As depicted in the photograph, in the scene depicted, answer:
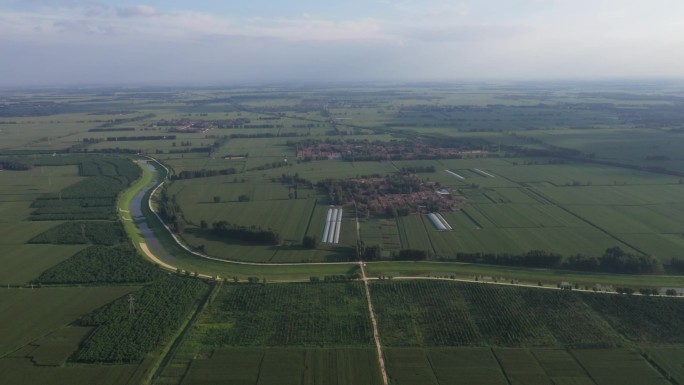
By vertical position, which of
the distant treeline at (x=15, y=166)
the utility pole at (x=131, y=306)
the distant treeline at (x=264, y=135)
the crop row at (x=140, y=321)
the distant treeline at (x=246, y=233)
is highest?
the distant treeline at (x=264, y=135)

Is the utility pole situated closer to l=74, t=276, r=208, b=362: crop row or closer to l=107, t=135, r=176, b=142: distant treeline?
l=74, t=276, r=208, b=362: crop row

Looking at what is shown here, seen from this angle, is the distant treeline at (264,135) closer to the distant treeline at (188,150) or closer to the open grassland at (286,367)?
the distant treeline at (188,150)

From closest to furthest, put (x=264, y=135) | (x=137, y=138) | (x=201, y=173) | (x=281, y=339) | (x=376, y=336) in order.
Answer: (x=281, y=339)
(x=376, y=336)
(x=201, y=173)
(x=137, y=138)
(x=264, y=135)

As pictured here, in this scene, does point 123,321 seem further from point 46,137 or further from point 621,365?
point 46,137

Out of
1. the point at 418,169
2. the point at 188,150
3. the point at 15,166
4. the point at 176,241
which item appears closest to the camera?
the point at 176,241

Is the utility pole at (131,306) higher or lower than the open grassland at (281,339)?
higher

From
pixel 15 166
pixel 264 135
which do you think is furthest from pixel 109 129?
pixel 15 166

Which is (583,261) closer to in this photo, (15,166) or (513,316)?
(513,316)

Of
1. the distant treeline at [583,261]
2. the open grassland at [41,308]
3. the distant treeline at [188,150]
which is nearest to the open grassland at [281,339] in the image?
the open grassland at [41,308]
